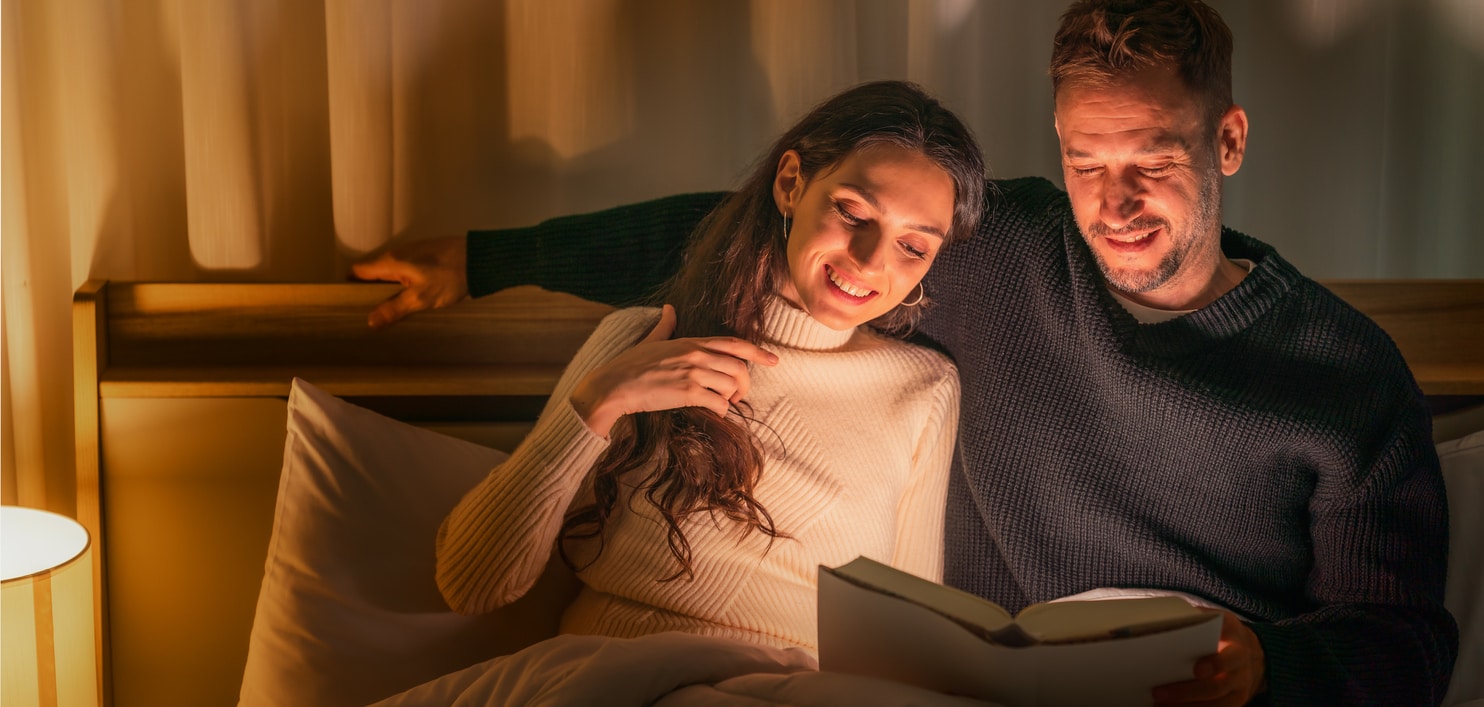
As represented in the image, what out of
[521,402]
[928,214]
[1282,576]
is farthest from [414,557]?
[1282,576]

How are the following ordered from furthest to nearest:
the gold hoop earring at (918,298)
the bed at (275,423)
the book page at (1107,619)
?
the bed at (275,423), the gold hoop earring at (918,298), the book page at (1107,619)

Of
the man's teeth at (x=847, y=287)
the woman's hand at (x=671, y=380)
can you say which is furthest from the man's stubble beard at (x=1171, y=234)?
the woman's hand at (x=671, y=380)

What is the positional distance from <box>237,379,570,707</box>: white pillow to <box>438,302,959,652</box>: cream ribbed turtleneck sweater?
71 mm

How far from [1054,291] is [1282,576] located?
37cm

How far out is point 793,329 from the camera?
1.08 meters

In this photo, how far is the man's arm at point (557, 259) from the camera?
1.22m

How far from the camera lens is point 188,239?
1378mm

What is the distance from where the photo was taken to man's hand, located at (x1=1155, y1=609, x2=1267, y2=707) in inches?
38.8

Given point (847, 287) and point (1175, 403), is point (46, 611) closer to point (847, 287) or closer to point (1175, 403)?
point (847, 287)

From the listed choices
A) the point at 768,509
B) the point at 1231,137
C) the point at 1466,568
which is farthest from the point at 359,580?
the point at 1466,568

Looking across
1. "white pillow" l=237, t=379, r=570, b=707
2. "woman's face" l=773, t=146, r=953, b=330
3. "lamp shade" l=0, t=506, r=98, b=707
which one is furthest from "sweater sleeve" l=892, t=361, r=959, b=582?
"lamp shade" l=0, t=506, r=98, b=707

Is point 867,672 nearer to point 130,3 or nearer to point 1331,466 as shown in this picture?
point 1331,466

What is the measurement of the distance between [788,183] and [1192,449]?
0.50 m

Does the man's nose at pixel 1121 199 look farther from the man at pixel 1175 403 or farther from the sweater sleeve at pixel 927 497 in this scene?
the sweater sleeve at pixel 927 497
